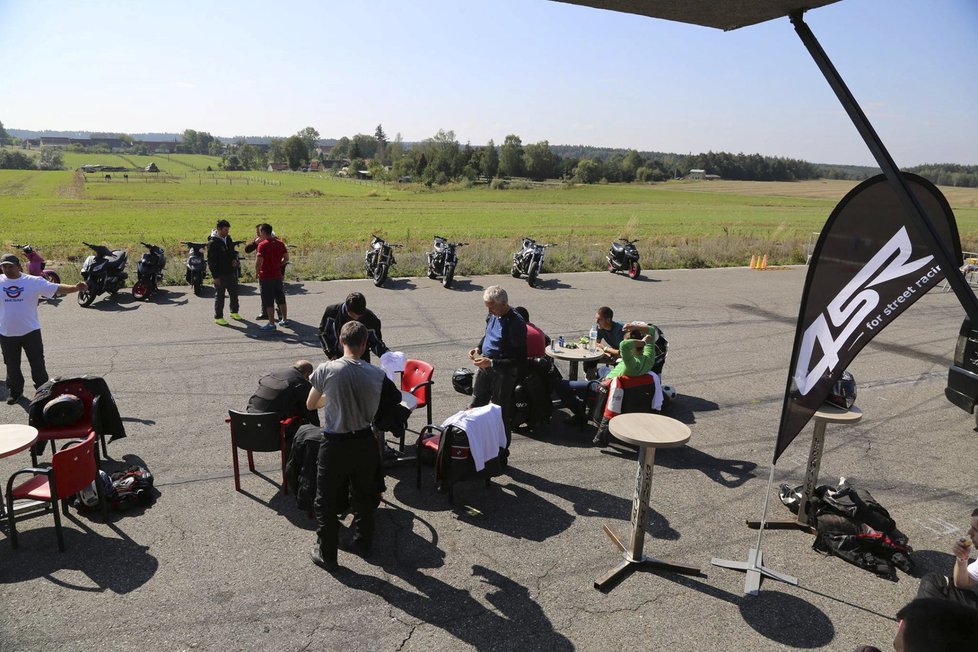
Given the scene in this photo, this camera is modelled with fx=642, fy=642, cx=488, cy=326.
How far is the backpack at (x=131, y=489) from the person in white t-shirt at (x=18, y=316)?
8.95ft

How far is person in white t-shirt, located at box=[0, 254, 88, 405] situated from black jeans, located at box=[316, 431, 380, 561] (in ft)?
15.2

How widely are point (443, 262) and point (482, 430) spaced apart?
11.0 meters

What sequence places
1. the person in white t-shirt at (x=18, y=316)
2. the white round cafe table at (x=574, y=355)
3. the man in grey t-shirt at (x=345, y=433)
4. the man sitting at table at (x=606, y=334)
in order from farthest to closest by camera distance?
the man sitting at table at (x=606, y=334) → the white round cafe table at (x=574, y=355) → the person in white t-shirt at (x=18, y=316) → the man in grey t-shirt at (x=345, y=433)

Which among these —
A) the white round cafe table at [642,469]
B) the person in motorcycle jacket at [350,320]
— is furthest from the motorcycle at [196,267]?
the white round cafe table at [642,469]

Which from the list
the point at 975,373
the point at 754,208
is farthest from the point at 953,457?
the point at 754,208

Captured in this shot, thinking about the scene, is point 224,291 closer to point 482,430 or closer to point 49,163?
point 482,430

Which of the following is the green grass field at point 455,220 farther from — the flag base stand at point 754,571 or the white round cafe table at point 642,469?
the flag base stand at point 754,571

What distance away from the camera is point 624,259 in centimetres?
1855

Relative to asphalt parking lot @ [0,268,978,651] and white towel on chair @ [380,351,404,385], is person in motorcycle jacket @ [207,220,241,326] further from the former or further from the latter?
white towel on chair @ [380,351,404,385]

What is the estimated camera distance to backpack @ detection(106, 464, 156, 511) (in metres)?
5.48

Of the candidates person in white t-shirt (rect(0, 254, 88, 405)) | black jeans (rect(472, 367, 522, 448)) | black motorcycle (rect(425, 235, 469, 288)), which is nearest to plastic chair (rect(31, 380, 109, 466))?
person in white t-shirt (rect(0, 254, 88, 405))

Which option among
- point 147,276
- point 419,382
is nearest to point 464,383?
point 419,382

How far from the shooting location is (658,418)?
5.04 m

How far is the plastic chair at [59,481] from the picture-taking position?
15.5 feet
